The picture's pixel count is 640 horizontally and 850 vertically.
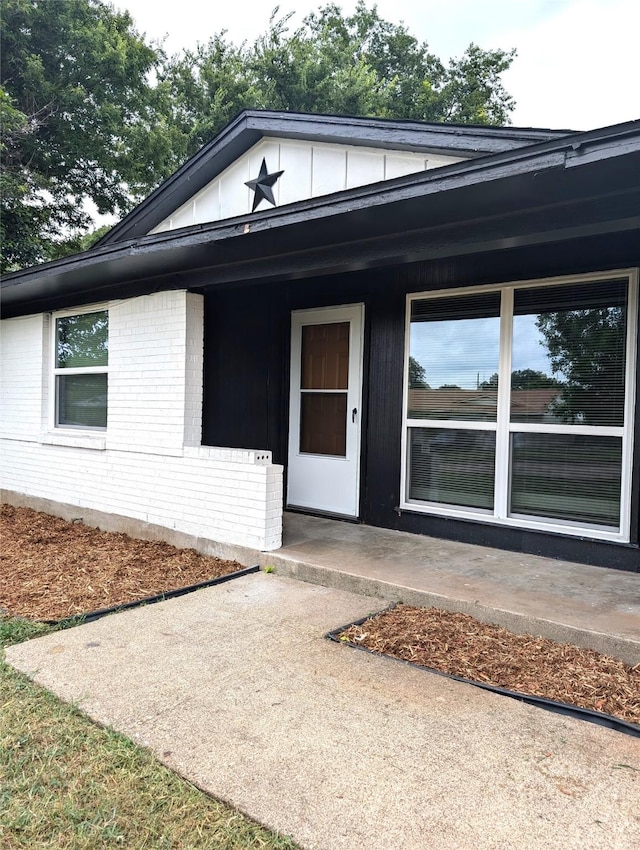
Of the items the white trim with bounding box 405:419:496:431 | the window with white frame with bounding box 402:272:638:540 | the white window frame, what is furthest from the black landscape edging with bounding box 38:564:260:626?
the white window frame

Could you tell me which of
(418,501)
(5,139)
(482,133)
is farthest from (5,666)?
(5,139)

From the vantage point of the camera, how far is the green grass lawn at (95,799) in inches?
67.6

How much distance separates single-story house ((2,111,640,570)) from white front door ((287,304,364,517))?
1.0 inches

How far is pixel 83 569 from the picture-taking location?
438 centimetres

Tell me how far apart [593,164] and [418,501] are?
9.85 feet

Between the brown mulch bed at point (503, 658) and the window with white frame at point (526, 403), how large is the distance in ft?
4.64

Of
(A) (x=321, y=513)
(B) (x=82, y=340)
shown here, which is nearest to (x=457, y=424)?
(A) (x=321, y=513)

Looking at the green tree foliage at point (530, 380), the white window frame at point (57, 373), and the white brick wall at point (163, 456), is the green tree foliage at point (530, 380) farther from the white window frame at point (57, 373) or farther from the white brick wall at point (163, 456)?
the white window frame at point (57, 373)

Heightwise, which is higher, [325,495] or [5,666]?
[325,495]

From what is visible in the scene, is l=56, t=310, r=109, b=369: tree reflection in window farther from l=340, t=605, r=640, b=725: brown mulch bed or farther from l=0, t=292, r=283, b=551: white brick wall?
l=340, t=605, r=640, b=725: brown mulch bed

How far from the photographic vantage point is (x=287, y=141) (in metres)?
5.07

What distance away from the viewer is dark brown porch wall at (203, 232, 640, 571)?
4078mm

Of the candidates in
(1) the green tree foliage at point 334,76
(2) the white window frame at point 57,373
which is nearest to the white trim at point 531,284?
(2) the white window frame at point 57,373

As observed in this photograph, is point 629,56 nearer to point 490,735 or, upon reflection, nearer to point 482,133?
point 482,133
